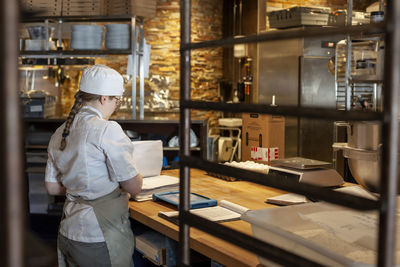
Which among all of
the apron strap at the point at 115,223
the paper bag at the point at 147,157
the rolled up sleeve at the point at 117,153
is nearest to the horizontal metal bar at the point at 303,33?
the rolled up sleeve at the point at 117,153

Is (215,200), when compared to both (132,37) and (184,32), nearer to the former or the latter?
(184,32)

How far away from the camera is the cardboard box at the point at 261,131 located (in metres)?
4.80

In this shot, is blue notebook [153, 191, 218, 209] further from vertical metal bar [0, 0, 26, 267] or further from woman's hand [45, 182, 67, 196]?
vertical metal bar [0, 0, 26, 267]

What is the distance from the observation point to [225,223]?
2.12m

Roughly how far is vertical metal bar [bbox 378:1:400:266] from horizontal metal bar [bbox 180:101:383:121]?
0.02 metres

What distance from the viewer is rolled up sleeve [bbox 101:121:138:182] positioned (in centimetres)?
224

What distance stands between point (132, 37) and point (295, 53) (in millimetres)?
2286

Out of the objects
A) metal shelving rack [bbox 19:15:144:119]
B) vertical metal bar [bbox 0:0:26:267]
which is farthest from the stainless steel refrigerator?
vertical metal bar [bbox 0:0:26:267]

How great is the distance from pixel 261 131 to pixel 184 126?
4314mm

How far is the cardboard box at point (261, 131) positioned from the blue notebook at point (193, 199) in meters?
1.78

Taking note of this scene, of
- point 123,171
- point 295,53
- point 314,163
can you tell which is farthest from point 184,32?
point 295,53

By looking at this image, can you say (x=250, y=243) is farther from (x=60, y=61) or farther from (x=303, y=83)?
(x=303, y=83)

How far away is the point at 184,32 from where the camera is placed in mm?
816

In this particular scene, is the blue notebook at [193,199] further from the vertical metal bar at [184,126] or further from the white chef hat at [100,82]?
the vertical metal bar at [184,126]
